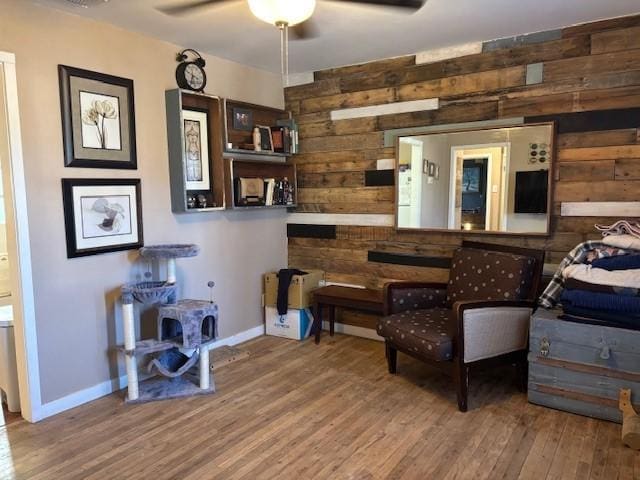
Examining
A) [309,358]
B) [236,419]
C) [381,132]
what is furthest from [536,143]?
[236,419]

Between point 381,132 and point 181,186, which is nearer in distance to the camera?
point 181,186

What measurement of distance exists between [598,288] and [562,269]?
0.33 metres

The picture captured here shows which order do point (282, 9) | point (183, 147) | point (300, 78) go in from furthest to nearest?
point (300, 78)
point (183, 147)
point (282, 9)

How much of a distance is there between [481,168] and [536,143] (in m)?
0.40

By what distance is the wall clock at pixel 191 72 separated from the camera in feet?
11.0

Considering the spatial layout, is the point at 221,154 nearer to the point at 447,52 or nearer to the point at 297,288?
the point at 297,288

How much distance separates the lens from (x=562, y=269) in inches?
113

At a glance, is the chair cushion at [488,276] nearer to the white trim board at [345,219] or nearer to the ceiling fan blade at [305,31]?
the white trim board at [345,219]

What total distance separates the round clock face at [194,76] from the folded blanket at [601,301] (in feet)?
9.41

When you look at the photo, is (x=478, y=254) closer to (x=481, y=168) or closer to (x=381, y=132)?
(x=481, y=168)

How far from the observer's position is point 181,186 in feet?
10.9

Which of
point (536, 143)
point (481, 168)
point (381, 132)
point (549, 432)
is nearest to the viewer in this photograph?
point (549, 432)

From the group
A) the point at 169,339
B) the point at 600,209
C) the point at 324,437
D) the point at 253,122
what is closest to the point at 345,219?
the point at 253,122

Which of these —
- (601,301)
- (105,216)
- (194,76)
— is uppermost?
(194,76)
